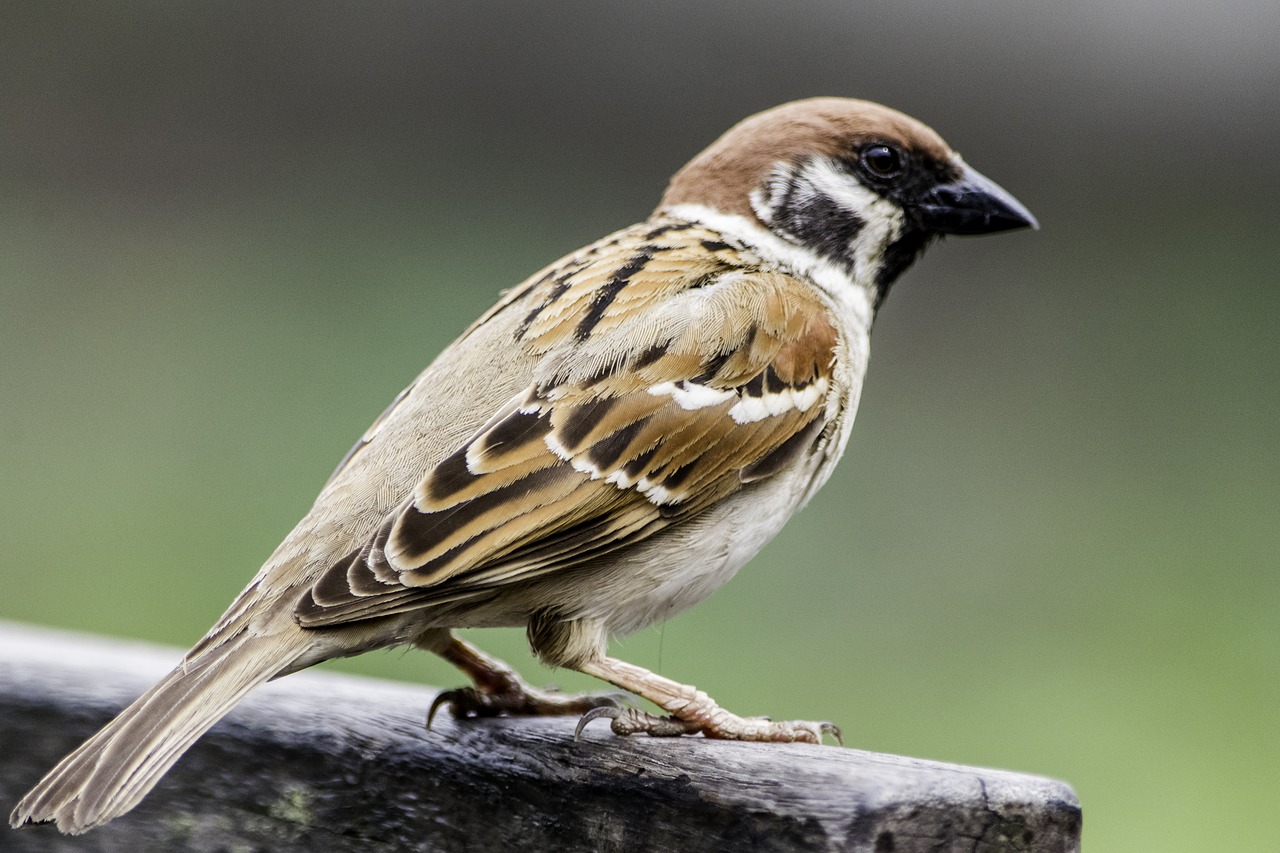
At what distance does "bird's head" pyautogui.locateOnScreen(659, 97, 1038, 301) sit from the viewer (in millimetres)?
2621

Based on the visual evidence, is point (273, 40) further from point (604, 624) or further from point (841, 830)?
point (841, 830)

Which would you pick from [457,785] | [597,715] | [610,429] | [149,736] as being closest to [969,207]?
[610,429]

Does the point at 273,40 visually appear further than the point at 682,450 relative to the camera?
Yes

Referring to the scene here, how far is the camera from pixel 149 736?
175cm

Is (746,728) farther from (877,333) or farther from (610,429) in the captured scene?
(877,333)

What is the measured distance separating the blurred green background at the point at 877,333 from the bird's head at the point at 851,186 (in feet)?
4.14

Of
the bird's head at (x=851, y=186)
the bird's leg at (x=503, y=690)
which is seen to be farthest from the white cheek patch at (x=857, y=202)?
the bird's leg at (x=503, y=690)

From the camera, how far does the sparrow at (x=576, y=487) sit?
1.97 meters

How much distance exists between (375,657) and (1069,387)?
2.17 meters

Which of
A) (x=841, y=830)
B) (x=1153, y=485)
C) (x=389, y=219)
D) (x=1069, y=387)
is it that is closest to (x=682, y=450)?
(x=841, y=830)

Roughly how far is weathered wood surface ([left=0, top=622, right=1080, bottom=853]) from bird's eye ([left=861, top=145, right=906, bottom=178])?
106 centimetres

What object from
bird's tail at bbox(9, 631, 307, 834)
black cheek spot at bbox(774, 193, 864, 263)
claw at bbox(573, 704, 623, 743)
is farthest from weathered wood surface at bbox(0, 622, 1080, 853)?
black cheek spot at bbox(774, 193, 864, 263)

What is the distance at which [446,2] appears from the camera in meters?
5.06

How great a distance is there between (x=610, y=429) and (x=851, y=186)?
28.1 inches
